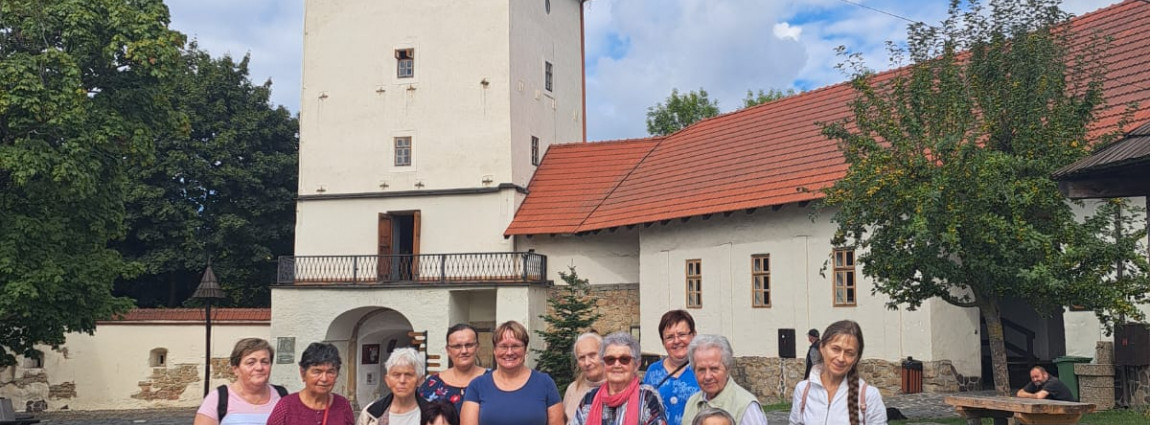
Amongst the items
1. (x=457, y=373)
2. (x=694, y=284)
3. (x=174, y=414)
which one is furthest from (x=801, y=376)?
(x=457, y=373)

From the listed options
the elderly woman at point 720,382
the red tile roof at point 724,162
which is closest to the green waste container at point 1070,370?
the red tile roof at point 724,162

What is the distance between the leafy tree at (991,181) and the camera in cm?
1192

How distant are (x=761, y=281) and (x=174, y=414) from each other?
13804mm

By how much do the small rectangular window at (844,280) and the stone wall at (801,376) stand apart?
3.81 ft

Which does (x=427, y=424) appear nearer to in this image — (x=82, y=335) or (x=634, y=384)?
(x=634, y=384)

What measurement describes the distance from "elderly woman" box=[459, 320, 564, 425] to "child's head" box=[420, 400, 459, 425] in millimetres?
177

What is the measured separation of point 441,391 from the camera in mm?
6332

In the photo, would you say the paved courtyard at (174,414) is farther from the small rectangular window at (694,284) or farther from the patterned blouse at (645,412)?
the patterned blouse at (645,412)

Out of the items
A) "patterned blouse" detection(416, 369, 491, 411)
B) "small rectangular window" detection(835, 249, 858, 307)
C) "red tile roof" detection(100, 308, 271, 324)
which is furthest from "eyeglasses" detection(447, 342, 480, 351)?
"red tile roof" detection(100, 308, 271, 324)

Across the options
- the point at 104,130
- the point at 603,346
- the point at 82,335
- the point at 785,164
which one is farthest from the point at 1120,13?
the point at 82,335

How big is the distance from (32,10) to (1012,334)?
62.1ft

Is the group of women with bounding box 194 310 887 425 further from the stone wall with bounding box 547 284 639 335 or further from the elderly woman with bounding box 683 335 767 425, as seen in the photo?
the stone wall with bounding box 547 284 639 335

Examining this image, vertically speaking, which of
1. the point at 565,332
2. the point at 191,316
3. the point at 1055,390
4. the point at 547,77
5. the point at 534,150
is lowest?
the point at 1055,390

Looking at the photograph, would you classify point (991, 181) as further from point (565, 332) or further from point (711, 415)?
point (565, 332)
